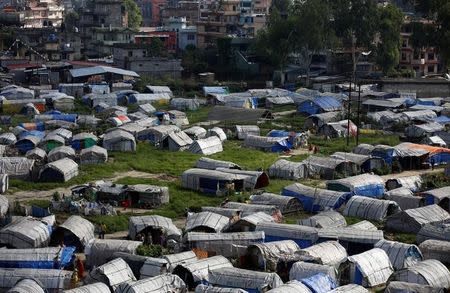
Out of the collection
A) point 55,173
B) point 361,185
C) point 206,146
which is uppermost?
point 361,185

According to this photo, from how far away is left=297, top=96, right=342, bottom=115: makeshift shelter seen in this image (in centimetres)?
3922

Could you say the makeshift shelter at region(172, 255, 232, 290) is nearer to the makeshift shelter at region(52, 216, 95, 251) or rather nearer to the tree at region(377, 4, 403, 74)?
the makeshift shelter at region(52, 216, 95, 251)

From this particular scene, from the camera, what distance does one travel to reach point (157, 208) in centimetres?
2288

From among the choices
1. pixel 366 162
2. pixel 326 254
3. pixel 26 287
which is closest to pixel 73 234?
pixel 26 287

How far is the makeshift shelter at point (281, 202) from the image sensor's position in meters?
22.2

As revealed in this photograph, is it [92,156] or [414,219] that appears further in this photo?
[92,156]

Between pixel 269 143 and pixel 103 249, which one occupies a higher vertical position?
pixel 103 249

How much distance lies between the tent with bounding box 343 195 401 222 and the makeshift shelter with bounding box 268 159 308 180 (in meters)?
4.30

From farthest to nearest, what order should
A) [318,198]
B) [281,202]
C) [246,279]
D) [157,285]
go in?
[318,198], [281,202], [246,279], [157,285]

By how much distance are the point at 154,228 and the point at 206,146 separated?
11.0m

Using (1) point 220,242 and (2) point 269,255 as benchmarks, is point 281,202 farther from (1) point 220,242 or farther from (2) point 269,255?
(2) point 269,255

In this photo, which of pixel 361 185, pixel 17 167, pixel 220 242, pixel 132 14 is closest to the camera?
pixel 220 242

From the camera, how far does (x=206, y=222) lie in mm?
19812

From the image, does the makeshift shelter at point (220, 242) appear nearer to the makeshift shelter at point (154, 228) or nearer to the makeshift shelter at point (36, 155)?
the makeshift shelter at point (154, 228)
